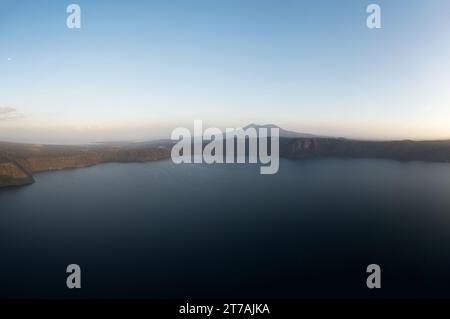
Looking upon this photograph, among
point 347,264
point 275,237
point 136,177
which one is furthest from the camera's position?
point 136,177

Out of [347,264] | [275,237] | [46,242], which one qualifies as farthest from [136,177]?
[347,264]

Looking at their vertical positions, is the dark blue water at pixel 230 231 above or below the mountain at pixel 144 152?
below

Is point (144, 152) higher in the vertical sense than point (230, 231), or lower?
higher

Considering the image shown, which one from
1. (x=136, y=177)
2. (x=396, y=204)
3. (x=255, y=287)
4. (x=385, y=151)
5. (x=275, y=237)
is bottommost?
(x=255, y=287)

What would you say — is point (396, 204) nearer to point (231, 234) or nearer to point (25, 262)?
point (231, 234)

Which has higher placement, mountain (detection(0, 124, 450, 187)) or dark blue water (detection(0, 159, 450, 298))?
mountain (detection(0, 124, 450, 187))

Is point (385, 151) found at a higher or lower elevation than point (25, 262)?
higher
